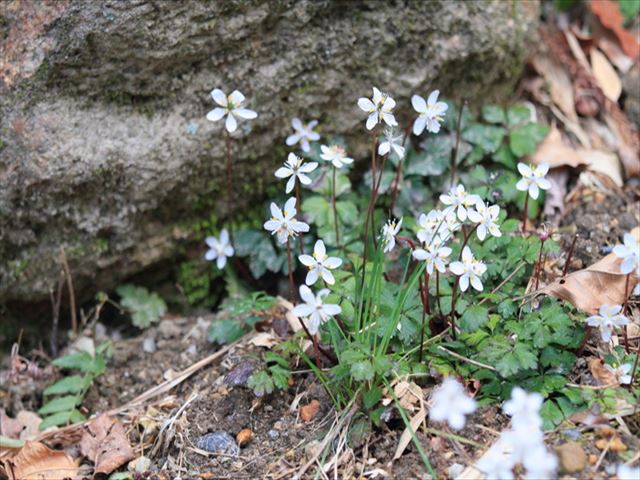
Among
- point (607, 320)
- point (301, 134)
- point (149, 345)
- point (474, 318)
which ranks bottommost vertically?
point (149, 345)

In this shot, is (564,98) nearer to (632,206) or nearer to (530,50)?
(530,50)

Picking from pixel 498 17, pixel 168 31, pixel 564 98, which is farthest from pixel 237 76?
pixel 564 98

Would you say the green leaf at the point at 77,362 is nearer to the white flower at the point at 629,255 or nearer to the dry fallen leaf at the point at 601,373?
the dry fallen leaf at the point at 601,373

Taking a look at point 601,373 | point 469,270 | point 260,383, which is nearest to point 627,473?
point 601,373

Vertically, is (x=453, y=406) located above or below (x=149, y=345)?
above

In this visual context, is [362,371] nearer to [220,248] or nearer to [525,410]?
[525,410]
